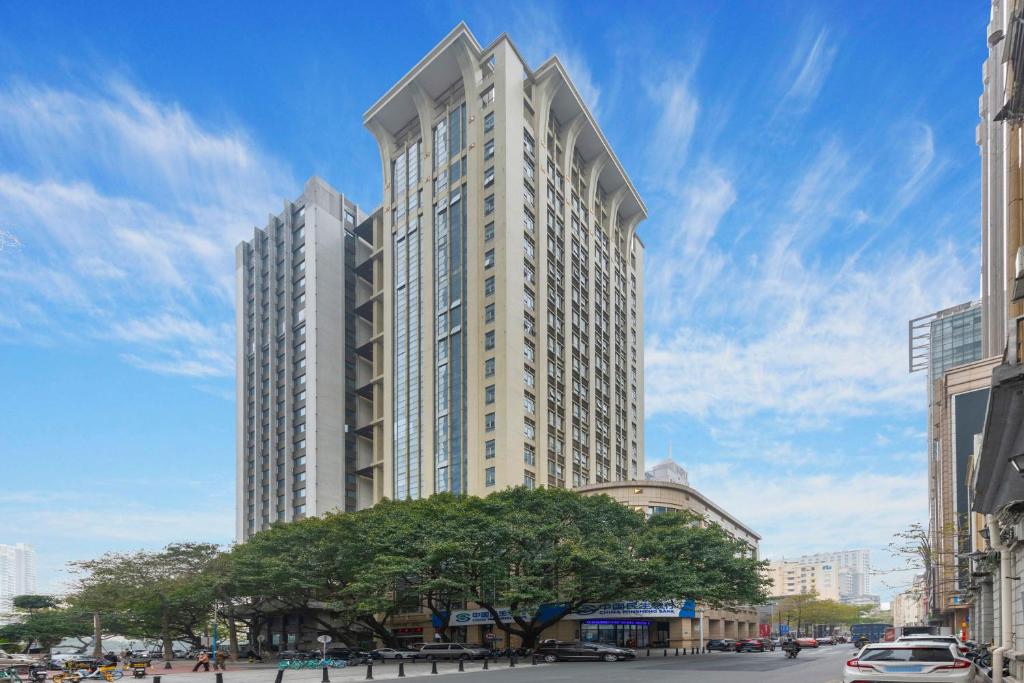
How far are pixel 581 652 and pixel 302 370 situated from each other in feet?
212

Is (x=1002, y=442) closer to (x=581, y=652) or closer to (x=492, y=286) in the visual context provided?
(x=581, y=652)

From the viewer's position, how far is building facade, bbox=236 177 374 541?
311ft

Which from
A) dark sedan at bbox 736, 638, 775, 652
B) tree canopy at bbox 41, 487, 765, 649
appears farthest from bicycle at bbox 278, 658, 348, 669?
dark sedan at bbox 736, 638, 775, 652

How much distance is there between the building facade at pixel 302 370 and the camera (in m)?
94.9

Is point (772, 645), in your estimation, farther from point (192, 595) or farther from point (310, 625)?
point (192, 595)

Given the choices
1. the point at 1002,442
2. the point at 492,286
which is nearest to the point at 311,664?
the point at 492,286

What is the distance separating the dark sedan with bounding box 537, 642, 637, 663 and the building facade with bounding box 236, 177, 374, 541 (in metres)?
50.7

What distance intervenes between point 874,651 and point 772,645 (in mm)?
56708

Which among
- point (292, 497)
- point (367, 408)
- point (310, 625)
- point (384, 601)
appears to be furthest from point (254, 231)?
point (384, 601)

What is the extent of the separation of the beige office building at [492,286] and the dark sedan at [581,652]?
77.7 feet

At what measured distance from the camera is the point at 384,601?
4822cm

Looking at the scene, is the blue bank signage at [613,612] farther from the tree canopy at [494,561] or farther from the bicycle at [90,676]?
the bicycle at [90,676]

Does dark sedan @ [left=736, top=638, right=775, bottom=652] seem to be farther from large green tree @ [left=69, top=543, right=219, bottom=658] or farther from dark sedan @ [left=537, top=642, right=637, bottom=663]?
large green tree @ [left=69, top=543, right=219, bottom=658]

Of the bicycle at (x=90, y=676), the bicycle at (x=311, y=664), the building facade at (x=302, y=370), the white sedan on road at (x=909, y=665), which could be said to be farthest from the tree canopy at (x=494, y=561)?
the building facade at (x=302, y=370)
